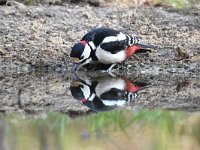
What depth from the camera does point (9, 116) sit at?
244 inches

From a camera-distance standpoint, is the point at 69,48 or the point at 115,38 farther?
the point at 69,48

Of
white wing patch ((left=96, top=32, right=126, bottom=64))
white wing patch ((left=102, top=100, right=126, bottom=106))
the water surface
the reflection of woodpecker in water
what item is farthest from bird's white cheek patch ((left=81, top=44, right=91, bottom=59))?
the water surface

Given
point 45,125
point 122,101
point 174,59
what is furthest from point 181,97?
point 174,59

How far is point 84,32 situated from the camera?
940cm

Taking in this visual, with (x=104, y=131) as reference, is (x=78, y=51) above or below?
above

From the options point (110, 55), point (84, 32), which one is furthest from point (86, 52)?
point (84, 32)

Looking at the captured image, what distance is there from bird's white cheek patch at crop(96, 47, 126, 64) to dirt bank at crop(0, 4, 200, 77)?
0.96ft

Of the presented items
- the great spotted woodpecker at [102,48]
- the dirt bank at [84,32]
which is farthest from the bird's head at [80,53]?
the dirt bank at [84,32]

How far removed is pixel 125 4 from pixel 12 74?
313 cm

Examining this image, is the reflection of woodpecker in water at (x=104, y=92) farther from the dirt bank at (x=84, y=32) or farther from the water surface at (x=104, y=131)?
the dirt bank at (x=84, y=32)

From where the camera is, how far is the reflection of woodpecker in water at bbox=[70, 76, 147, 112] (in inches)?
257

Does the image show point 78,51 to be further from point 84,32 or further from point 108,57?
point 84,32

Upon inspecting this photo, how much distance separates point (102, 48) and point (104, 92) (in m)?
1.17

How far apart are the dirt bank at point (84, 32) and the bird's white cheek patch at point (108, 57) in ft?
0.96
